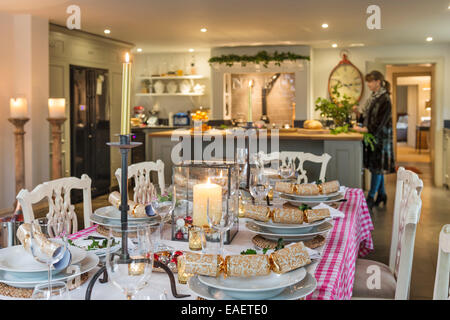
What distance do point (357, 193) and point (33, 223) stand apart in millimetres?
2023

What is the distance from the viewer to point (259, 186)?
225cm

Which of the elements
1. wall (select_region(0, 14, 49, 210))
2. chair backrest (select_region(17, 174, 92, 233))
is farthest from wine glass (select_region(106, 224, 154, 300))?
wall (select_region(0, 14, 49, 210))

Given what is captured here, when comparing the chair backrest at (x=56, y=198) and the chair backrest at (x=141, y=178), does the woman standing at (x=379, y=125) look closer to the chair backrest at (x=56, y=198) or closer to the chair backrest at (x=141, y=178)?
the chair backrest at (x=141, y=178)

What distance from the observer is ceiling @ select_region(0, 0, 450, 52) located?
193 inches

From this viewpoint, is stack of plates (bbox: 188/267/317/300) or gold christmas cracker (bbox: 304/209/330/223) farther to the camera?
gold christmas cracker (bbox: 304/209/330/223)

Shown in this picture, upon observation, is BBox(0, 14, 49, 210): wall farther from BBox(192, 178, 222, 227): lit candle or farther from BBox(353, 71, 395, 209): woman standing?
BBox(192, 178, 222, 227): lit candle

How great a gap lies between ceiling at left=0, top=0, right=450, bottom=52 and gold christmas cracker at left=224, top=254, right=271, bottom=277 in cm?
389

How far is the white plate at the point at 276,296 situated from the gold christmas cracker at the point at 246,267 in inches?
2.3

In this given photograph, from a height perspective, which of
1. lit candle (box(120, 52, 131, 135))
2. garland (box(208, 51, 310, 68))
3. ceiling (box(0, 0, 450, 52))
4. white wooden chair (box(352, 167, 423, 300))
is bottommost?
white wooden chair (box(352, 167, 423, 300))

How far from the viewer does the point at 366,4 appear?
16.2ft

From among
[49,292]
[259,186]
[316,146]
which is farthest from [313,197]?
[316,146]

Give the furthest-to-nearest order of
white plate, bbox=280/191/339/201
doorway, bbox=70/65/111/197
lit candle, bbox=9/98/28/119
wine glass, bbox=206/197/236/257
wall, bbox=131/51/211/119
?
wall, bbox=131/51/211/119 → doorway, bbox=70/65/111/197 → lit candle, bbox=9/98/28/119 → white plate, bbox=280/191/339/201 → wine glass, bbox=206/197/236/257

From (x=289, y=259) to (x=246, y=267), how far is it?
0.12 m

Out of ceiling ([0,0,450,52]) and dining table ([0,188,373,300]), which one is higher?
ceiling ([0,0,450,52])
